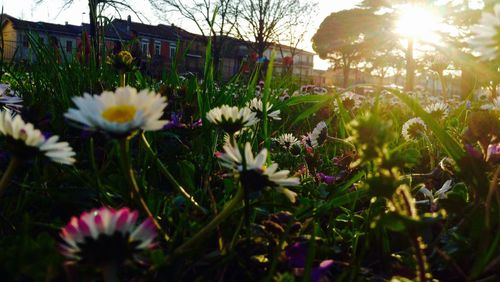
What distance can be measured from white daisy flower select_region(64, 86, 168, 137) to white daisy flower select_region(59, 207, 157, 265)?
4.0 inches

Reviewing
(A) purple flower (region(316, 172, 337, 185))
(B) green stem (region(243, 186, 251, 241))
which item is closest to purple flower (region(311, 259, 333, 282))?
(B) green stem (region(243, 186, 251, 241))

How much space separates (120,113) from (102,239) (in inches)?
6.6

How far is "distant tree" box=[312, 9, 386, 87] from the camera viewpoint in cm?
4428

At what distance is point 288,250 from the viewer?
2.42ft

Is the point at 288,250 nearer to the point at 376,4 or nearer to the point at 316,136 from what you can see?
the point at 316,136

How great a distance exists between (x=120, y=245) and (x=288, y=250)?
1.06ft

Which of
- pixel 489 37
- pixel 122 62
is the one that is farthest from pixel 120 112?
pixel 122 62

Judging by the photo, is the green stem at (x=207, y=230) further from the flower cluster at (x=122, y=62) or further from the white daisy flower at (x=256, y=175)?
the flower cluster at (x=122, y=62)

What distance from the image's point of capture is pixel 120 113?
58 cm

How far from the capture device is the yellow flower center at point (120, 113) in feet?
1.86

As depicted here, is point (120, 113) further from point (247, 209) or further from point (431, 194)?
point (431, 194)

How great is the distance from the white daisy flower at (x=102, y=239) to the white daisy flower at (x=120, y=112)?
10cm

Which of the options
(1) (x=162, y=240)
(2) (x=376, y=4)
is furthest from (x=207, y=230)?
(2) (x=376, y=4)

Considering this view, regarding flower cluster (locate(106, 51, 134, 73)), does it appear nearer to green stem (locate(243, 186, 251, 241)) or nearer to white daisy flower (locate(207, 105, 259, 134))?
white daisy flower (locate(207, 105, 259, 134))
